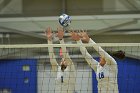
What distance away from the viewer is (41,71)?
34.9 ft

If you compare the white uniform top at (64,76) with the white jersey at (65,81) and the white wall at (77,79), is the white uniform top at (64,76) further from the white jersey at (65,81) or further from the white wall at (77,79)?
the white wall at (77,79)

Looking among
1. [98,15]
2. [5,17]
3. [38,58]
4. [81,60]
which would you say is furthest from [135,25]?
[5,17]

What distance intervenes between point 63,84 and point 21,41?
3.86 meters

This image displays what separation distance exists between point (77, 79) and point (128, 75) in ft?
4.24

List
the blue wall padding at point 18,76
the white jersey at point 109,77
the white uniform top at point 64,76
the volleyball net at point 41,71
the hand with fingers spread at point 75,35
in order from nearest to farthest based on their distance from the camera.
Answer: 1. the white jersey at point 109,77
2. the hand with fingers spread at point 75,35
3. the white uniform top at point 64,76
4. the volleyball net at point 41,71
5. the blue wall padding at point 18,76

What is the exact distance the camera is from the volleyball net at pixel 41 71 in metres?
10.4

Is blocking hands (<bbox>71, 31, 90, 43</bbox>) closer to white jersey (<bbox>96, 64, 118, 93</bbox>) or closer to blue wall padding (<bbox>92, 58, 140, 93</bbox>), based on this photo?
white jersey (<bbox>96, 64, 118, 93</bbox>)

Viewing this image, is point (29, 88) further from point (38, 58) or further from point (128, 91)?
point (128, 91)

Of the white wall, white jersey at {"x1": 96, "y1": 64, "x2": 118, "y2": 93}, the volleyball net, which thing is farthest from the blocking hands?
the white wall

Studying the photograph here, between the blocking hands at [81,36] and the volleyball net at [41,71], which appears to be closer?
the blocking hands at [81,36]

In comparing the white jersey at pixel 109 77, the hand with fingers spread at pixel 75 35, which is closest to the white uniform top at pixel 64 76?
the hand with fingers spread at pixel 75 35

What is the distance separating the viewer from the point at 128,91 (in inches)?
421

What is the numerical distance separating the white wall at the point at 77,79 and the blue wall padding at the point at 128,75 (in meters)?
0.17

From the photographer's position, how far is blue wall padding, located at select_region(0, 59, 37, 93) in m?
10.6
